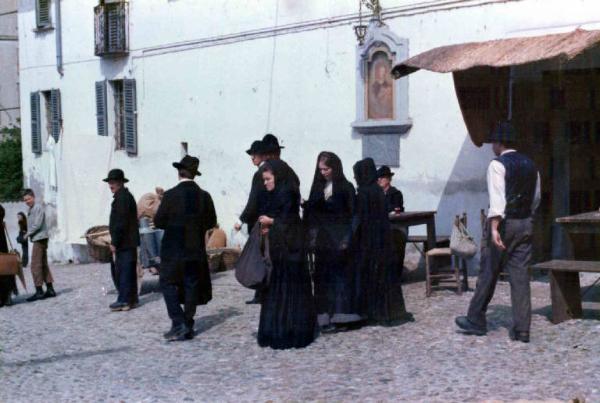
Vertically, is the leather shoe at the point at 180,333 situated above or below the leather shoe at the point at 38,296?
above

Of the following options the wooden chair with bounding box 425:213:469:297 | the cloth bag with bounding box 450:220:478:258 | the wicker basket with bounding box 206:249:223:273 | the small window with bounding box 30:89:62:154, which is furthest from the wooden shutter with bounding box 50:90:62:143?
the cloth bag with bounding box 450:220:478:258

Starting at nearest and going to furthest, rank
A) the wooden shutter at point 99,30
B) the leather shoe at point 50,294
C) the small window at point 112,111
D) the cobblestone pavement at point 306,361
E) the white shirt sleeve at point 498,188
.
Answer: the cobblestone pavement at point 306,361 < the white shirt sleeve at point 498,188 < the leather shoe at point 50,294 < the wooden shutter at point 99,30 < the small window at point 112,111

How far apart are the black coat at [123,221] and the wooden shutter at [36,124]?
12.1 m

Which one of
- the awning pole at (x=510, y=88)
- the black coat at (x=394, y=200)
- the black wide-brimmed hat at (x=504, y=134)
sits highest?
the awning pole at (x=510, y=88)

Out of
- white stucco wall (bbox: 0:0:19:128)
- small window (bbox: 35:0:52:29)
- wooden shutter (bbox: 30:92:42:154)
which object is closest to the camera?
small window (bbox: 35:0:52:29)

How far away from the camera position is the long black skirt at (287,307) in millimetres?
9602

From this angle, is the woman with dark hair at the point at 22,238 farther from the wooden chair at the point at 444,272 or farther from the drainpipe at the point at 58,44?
the wooden chair at the point at 444,272

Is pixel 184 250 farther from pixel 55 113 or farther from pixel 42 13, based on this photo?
pixel 42 13

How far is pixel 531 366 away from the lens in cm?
831

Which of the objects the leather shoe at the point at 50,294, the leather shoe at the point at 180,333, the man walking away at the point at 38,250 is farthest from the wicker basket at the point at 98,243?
the leather shoe at the point at 180,333

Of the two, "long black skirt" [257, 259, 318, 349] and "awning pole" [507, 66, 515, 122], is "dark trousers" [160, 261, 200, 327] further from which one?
"awning pole" [507, 66, 515, 122]

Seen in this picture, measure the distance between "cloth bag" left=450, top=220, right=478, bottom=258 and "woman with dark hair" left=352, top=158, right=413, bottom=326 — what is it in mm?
1359

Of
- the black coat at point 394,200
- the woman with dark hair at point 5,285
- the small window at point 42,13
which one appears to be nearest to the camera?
the black coat at point 394,200

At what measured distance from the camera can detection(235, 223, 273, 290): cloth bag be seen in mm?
9570
